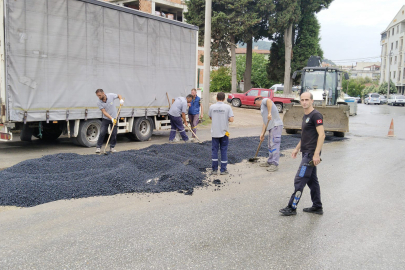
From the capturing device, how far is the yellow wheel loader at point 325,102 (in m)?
14.5

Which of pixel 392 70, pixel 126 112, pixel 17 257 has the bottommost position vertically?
pixel 17 257

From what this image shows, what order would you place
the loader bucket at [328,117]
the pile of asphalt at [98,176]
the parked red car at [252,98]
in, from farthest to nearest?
the parked red car at [252,98] → the loader bucket at [328,117] → the pile of asphalt at [98,176]

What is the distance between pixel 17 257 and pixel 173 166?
4103 mm

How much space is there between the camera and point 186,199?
6.00 meters

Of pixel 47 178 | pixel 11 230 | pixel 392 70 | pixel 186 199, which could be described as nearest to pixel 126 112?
pixel 47 178

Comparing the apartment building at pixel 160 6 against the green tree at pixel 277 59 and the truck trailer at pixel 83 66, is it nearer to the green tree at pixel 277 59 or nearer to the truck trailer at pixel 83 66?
the green tree at pixel 277 59

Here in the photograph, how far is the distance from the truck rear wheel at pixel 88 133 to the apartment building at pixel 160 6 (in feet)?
65.1

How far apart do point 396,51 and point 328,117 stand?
7224cm

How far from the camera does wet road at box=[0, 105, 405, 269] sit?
385cm

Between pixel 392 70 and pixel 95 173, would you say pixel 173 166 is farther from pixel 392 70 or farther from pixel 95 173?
pixel 392 70

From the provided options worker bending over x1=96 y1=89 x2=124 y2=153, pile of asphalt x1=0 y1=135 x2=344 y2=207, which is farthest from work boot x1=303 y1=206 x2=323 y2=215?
worker bending over x1=96 y1=89 x2=124 y2=153

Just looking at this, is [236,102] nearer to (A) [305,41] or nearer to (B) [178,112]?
(A) [305,41]

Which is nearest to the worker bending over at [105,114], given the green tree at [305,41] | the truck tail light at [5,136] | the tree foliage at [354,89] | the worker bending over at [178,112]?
the truck tail light at [5,136]

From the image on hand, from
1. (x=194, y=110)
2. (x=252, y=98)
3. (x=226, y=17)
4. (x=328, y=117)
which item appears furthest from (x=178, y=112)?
(x=226, y=17)
